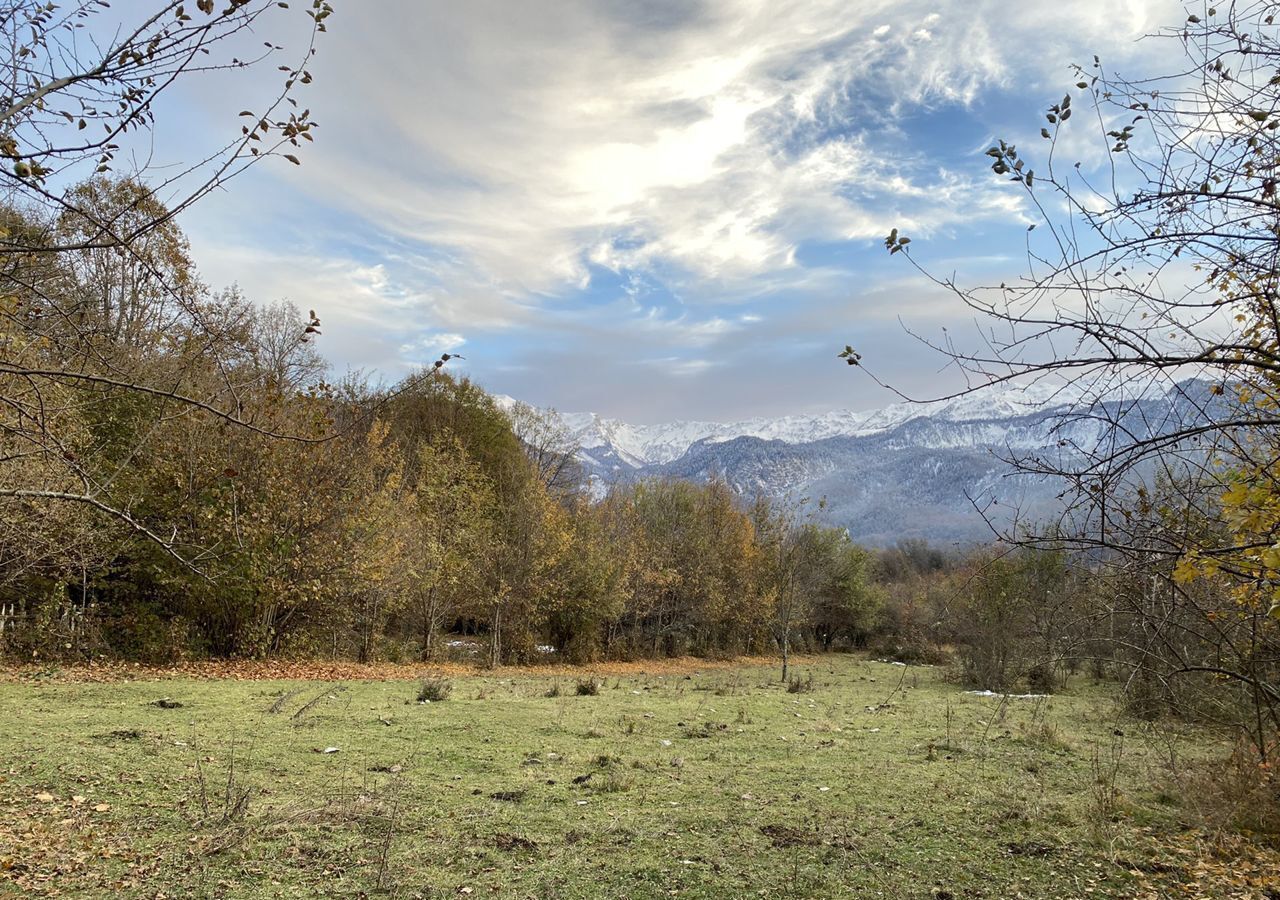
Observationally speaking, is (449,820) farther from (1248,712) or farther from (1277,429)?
(1248,712)

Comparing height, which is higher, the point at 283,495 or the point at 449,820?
the point at 283,495

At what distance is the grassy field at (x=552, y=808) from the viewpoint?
15.1ft

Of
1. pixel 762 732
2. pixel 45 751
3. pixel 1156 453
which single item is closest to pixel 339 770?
pixel 45 751

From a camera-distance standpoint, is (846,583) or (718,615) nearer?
(718,615)

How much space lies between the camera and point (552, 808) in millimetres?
6418

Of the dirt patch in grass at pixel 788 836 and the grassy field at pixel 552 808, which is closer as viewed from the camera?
the grassy field at pixel 552 808

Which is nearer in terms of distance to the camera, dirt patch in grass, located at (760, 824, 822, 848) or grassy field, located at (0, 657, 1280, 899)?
grassy field, located at (0, 657, 1280, 899)

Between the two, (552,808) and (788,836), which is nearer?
(788,836)

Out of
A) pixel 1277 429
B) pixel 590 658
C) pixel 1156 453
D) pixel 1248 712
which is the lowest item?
pixel 590 658

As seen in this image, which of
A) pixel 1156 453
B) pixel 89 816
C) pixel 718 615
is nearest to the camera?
pixel 1156 453

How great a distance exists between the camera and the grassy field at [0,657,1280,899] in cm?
459

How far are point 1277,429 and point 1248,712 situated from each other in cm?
510

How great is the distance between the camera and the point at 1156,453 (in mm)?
3307

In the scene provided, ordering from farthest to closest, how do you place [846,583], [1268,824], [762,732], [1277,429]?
[846,583] < [762,732] < [1268,824] < [1277,429]
